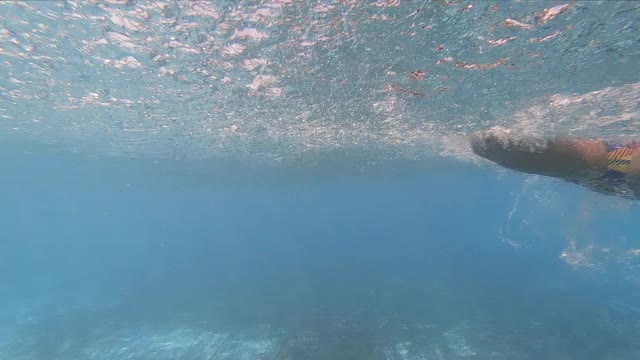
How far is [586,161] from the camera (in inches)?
445

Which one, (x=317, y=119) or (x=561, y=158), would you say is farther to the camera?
(x=317, y=119)

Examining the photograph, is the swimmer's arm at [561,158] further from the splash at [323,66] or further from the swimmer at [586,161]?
the splash at [323,66]

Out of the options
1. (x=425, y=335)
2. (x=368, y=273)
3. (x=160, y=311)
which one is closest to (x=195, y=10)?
(x=425, y=335)

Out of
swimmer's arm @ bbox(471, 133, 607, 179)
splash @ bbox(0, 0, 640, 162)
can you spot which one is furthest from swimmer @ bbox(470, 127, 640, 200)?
splash @ bbox(0, 0, 640, 162)

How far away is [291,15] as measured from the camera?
880 cm

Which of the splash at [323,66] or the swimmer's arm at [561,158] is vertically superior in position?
the splash at [323,66]

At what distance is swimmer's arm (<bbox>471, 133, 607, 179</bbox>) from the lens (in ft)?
36.9

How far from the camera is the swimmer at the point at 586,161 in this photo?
10656 mm

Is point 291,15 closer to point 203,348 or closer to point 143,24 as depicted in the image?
point 143,24

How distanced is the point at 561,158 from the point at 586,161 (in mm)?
1418

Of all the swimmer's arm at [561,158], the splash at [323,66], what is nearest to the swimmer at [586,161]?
the swimmer's arm at [561,158]

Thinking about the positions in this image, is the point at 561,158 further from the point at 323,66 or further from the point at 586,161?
the point at 323,66

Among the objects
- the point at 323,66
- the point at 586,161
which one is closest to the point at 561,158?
the point at 586,161

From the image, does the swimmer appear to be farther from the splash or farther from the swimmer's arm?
the splash
